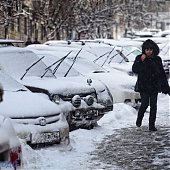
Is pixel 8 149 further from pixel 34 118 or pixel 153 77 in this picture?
pixel 153 77

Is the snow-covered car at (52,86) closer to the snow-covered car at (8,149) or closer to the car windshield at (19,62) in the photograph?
the car windshield at (19,62)

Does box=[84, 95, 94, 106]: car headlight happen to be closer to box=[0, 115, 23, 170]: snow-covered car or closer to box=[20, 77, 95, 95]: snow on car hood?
box=[20, 77, 95, 95]: snow on car hood

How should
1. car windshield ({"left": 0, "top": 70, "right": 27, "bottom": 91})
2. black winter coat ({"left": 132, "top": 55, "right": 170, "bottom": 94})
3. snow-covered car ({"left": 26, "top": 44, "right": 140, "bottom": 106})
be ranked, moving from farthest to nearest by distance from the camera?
1. snow-covered car ({"left": 26, "top": 44, "right": 140, "bottom": 106})
2. black winter coat ({"left": 132, "top": 55, "right": 170, "bottom": 94})
3. car windshield ({"left": 0, "top": 70, "right": 27, "bottom": 91})

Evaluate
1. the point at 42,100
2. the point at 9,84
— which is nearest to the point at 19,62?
the point at 9,84

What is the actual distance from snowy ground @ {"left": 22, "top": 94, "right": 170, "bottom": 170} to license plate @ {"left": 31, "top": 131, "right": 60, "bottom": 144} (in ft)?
0.48

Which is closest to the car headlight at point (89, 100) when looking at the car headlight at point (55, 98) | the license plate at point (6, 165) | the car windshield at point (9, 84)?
the car headlight at point (55, 98)

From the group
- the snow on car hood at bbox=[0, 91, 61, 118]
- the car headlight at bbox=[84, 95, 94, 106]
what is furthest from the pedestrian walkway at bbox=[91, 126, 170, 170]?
the snow on car hood at bbox=[0, 91, 61, 118]

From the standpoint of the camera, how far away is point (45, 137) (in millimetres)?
7605

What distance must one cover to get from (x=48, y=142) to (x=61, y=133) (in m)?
0.23

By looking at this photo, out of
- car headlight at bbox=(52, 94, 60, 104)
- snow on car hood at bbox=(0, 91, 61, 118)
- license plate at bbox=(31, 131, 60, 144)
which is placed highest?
snow on car hood at bbox=(0, 91, 61, 118)

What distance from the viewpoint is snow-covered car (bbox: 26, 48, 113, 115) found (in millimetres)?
10859

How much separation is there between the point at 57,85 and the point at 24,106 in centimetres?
201

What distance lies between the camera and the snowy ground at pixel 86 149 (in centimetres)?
714

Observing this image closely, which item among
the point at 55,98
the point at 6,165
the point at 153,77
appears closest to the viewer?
the point at 6,165
